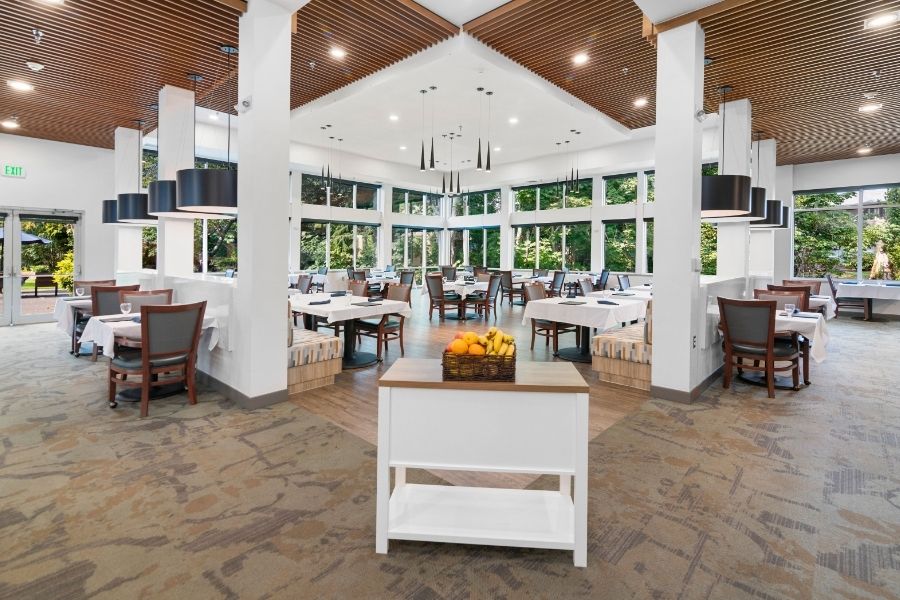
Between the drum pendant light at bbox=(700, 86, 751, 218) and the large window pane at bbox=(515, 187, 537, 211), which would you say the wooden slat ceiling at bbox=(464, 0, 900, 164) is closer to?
the drum pendant light at bbox=(700, 86, 751, 218)

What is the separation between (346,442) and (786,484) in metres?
2.81

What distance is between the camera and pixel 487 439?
206 cm

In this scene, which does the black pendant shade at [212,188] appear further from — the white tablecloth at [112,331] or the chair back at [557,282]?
the chair back at [557,282]

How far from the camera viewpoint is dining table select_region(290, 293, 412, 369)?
17.4 ft

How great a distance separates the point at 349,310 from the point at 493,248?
41.6ft

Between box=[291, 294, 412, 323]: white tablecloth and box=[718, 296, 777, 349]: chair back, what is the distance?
3.62 metres

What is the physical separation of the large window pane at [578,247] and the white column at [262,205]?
39.3 ft

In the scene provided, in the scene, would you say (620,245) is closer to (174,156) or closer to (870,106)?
(870,106)

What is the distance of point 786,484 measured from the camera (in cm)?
283

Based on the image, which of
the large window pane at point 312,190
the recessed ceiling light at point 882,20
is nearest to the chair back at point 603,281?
the recessed ceiling light at point 882,20

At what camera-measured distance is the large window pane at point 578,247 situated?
15.0 meters

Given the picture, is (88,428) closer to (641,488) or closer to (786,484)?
(641,488)

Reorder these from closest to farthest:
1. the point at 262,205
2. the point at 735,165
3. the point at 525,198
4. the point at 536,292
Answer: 1. the point at 262,205
2. the point at 735,165
3. the point at 536,292
4. the point at 525,198

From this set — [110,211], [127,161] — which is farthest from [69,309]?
[127,161]
